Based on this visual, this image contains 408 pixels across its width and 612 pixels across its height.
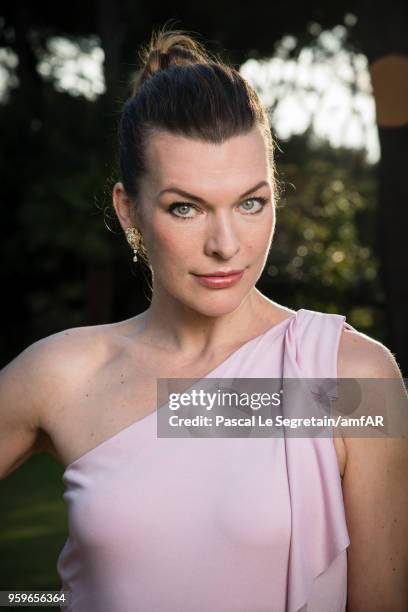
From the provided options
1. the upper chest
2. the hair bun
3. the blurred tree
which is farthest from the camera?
the blurred tree

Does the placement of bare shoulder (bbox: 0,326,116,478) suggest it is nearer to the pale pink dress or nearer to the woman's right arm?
the woman's right arm

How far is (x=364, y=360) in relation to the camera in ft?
6.85

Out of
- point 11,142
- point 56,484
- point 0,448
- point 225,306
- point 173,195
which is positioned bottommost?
point 56,484

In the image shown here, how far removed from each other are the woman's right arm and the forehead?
0.65m

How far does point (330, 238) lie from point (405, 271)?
12.5ft

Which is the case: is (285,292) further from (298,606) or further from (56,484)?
(298,606)

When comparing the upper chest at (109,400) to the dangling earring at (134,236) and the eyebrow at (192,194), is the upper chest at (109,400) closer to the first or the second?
the dangling earring at (134,236)

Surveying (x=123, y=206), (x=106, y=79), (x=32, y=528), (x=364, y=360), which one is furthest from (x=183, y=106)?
(x=106, y=79)

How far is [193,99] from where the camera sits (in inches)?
87.6

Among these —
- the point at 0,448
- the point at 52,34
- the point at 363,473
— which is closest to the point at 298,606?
the point at 363,473

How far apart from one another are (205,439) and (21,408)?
552 mm

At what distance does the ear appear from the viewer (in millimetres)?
2455

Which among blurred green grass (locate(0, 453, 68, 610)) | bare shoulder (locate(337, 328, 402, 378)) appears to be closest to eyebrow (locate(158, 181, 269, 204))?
bare shoulder (locate(337, 328, 402, 378))

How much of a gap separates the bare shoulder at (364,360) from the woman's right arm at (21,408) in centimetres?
85
